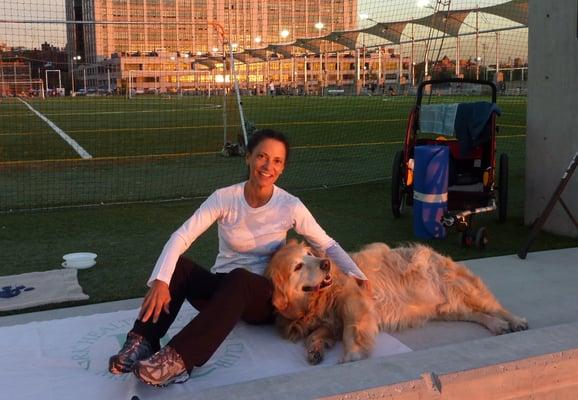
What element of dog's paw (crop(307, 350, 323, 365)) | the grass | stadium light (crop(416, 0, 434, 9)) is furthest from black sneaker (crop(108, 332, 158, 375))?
stadium light (crop(416, 0, 434, 9))

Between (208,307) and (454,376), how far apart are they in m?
1.22

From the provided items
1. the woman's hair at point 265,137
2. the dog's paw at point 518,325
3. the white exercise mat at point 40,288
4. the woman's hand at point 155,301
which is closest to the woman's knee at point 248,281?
the woman's hand at point 155,301

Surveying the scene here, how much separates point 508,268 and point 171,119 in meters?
23.9

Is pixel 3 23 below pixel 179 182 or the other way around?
the other way around

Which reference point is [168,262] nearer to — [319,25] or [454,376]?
[454,376]

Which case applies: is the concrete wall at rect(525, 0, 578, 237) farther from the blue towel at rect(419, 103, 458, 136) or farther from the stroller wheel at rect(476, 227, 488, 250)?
the stroller wheel at rect(476, 227, 488, 250)

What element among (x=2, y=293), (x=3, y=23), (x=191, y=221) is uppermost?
(x=3, y=23)

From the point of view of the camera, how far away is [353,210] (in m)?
7.97

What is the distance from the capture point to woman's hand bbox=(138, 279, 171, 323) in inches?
122

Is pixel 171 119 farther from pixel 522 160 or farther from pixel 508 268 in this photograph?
pixel 508 268

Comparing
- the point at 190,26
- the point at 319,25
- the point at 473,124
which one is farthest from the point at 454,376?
the point at 319,25

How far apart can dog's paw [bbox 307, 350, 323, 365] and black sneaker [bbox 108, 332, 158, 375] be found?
0.82 meters

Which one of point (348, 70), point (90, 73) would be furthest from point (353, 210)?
point (348, 70)

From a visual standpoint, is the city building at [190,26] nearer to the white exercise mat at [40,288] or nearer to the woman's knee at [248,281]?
the white exercise mat at [40,288]
